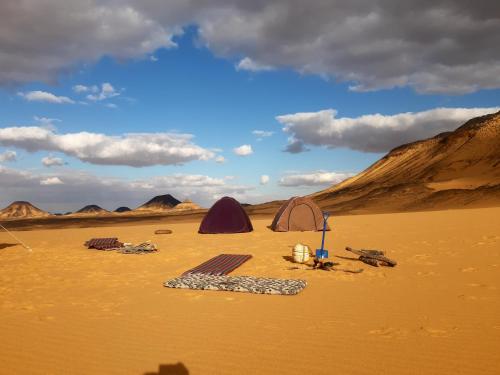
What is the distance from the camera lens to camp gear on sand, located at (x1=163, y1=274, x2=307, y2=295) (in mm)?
7723

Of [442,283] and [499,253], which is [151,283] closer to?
[442,283]

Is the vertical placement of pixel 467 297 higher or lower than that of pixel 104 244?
lower

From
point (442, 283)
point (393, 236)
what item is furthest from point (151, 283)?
point (393, 236)

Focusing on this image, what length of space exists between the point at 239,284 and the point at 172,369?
3797 mm

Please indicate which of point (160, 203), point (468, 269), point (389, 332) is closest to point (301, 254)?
point (468, 269)

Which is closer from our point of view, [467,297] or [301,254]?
[467,297]

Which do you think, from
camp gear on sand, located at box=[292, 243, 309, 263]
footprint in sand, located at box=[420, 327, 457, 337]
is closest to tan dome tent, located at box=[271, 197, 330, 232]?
camp gear on sand, located at box=[292, 243, 309, 263]

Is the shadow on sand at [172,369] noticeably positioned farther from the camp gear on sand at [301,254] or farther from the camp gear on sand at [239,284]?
the camp gear on sand at [301,254]

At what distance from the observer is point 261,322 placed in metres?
5.98

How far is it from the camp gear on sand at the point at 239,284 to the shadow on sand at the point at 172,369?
3.37 m

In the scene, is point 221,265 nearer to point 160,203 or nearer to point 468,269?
point 468,269

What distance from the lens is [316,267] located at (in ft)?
33.3

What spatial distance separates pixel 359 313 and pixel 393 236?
10844 millimetres

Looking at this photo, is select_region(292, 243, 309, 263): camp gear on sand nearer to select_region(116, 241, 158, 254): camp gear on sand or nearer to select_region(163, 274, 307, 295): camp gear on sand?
select_region(163, 274, 307, 295): camp gear on sand
